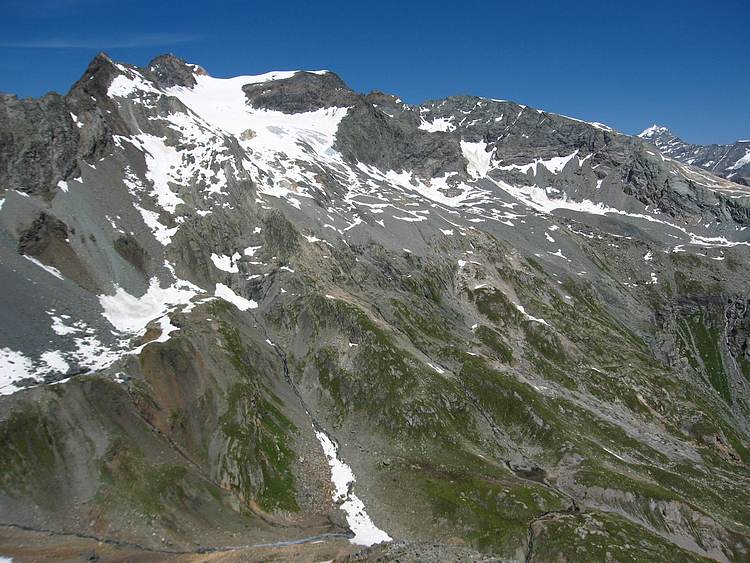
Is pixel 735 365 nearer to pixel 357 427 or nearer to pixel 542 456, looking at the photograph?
pixel 542 456

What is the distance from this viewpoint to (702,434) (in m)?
133

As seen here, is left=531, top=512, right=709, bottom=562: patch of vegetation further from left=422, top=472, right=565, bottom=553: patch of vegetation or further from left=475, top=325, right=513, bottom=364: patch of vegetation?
left=475, top=325, right=513, bottom=364: patch of vegetation

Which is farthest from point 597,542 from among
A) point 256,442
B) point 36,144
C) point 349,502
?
point 36,144

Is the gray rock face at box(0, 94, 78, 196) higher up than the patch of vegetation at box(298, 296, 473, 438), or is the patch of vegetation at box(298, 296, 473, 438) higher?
the gray rock face at box(0, 94, 78, 196)

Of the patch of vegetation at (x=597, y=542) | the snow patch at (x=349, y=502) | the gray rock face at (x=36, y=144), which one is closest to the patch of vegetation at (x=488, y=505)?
the patch of vegetation at (x=597, y=542)

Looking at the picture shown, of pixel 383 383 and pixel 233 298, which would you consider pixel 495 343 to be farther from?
pixel 233 298

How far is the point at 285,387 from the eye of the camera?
368 feet

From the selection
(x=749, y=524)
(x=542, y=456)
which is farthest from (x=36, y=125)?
(x=749, y=524)

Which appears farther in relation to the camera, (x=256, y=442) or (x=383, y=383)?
(x=383, y=383)

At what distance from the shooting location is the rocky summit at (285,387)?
74.8 metres

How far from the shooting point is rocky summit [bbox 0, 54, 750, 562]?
7481 centimetres

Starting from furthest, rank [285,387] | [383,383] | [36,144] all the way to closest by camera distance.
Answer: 1. [36,144]
2. [383,383]
3. [285,387]

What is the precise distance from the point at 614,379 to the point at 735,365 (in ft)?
275

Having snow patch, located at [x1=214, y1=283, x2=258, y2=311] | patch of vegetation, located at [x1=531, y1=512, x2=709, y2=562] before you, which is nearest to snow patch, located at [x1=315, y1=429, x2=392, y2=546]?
patch of vegetation, located at [x1=531, y1=512, x2=709, y2=562]
